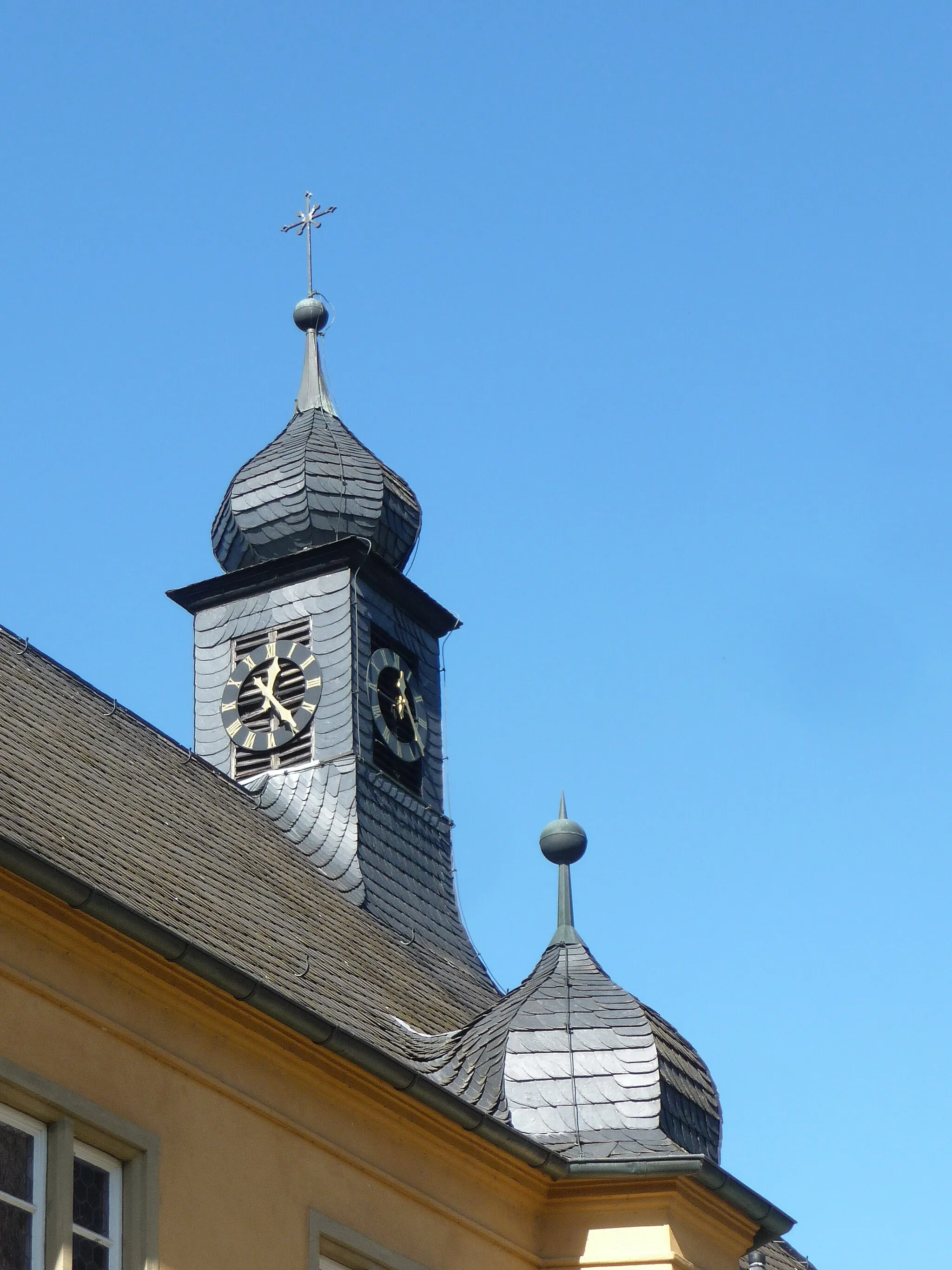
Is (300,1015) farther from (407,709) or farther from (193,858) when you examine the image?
(407,709)

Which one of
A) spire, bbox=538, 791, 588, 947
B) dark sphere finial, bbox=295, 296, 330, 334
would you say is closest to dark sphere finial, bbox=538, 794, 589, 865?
spire, bbox=538, 791, 588, 947

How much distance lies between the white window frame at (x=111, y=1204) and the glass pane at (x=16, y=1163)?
30cm

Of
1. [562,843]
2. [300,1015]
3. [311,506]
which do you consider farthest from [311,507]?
[300,1015]

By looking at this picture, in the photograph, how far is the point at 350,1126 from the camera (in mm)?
16375

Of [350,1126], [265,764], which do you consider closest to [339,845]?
[265,764]

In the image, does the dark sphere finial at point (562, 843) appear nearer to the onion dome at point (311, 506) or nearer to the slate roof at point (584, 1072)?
the slate roof at point (584, 1072)

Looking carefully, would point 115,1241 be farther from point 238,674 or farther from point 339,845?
point 238,674

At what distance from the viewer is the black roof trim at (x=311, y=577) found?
2800cm

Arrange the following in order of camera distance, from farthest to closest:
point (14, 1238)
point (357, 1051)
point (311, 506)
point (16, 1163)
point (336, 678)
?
1. point (311, 506)
2. point (336, 678)
3. point (357, 1051)
4. point (16, 1163)
5. point (14, 1238)


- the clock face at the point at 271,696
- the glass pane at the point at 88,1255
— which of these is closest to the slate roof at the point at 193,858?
the glass pane at the point at 88,1255

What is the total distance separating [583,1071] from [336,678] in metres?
9.18

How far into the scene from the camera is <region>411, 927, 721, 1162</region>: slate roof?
18.5 metres

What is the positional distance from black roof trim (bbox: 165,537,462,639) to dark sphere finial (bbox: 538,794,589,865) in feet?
23.0

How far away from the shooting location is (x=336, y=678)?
27.3 meters
